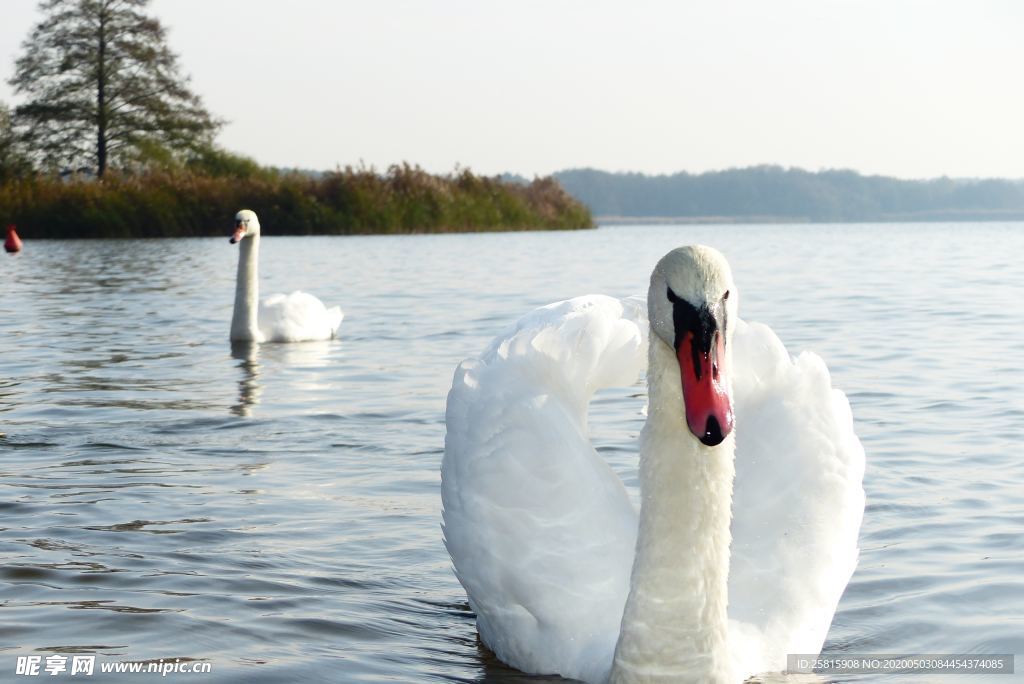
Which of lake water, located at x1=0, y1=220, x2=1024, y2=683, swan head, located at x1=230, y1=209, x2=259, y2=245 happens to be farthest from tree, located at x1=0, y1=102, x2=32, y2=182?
swan head, located at x1=230, y1=209, x2=259, y2=245

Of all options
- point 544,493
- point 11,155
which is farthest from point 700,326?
point 11,155

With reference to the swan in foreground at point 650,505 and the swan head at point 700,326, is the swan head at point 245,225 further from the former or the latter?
the swan head at point 700,326

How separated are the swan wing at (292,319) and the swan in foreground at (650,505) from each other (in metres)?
9.44

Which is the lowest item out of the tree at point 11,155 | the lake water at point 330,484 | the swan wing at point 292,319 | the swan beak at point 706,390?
the lake water at point 330,484

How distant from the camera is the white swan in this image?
14086 millimetres

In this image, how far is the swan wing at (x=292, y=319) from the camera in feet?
Result: 46.9

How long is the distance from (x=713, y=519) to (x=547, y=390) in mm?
1073

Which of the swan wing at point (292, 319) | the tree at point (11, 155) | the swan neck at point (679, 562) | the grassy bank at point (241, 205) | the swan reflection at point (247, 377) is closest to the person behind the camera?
the swan neck at point (679, 562)

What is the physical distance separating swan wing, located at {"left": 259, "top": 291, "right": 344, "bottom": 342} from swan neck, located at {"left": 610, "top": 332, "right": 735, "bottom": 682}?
10.7 m

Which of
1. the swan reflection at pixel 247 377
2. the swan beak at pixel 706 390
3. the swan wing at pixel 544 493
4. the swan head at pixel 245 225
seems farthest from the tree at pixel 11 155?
the swan beak at pixel 706 390

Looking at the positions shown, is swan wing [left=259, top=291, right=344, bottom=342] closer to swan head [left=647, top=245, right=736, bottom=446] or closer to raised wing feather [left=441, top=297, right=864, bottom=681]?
raised wing feather [left=441, top=297, right=864, bottom=681]

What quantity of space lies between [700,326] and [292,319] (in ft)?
36.6

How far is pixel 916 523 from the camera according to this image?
6.49m

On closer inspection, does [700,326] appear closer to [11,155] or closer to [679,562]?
[679,562]
